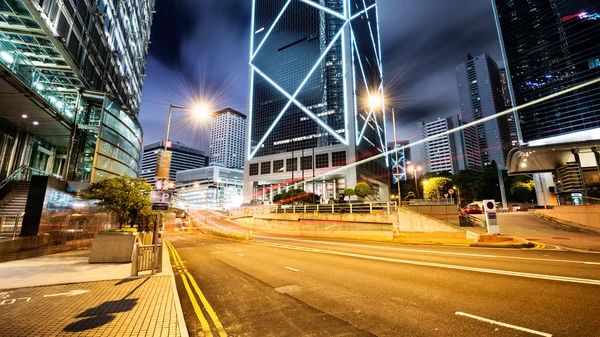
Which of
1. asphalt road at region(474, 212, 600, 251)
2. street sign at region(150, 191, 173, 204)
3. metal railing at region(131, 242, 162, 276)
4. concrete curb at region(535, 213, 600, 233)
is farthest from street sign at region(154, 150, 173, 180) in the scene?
concrete curb at region(535, 213, 600, 233)

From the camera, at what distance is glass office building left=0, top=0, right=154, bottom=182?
1425 centimetres

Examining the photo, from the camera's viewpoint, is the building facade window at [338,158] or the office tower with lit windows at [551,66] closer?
the office tower with lit windows at [551,66]

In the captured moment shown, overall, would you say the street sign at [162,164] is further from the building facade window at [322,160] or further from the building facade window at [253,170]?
the building facade window at [253,170]

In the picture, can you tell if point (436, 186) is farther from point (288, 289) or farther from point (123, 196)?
point (123, 196)

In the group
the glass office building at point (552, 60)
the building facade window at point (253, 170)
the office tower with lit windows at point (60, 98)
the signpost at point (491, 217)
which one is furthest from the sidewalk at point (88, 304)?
the glass office building at point (552, 60)

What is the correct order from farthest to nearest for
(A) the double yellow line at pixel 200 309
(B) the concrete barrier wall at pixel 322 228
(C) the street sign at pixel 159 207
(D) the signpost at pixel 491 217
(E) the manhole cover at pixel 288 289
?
(B) the concrete barrier wall at pixel 322 228
(D) the signpost at pixel 491 217
(C) the street sign at pixel 159 207
(E) the manhole cover at pixel 288 289
(A) the double yellow line at pixel 200 309

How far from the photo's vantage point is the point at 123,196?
1463cm

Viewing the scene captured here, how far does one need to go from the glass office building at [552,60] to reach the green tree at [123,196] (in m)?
95.4

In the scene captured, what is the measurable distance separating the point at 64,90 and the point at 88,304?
23.6 m

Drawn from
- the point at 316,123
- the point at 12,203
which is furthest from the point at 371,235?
the point at 316,123

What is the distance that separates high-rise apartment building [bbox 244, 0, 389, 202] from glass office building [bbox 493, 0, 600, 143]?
49257 millimetres

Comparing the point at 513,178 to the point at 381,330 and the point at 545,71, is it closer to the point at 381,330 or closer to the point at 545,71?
the point at 545,71

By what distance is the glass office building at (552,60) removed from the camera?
71.0m

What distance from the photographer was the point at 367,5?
133 m
